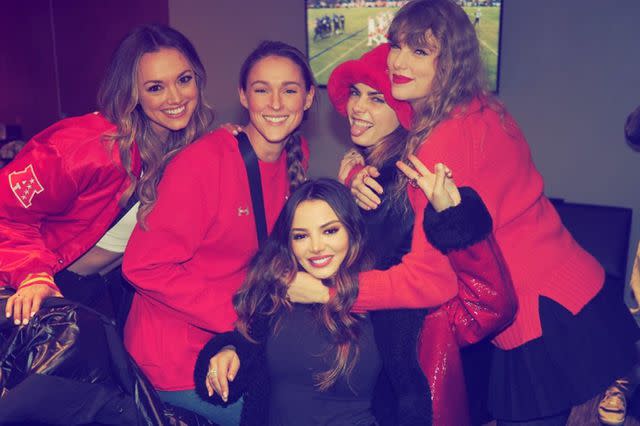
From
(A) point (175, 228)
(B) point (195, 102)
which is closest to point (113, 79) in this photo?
(B) point (195, 102)

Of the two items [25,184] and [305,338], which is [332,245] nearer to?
[305,338]

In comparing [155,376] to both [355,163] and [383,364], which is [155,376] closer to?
[383,364]

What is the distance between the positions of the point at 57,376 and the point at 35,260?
0.54 meters

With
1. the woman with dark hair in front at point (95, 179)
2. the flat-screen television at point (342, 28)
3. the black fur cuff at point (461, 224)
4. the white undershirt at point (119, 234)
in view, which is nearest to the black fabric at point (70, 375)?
the woman with dark hair in front at point (95, 179)

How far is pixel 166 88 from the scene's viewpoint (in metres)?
2.22

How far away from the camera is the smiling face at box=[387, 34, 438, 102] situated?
188 cm

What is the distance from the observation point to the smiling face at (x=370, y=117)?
2.14 m

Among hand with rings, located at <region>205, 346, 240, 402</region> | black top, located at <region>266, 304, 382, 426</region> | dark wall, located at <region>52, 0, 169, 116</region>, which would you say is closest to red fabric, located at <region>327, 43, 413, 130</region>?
black top, located at <region>266, 304, 382, 426</region>

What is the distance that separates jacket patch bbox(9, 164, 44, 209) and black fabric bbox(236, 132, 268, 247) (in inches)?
25.1

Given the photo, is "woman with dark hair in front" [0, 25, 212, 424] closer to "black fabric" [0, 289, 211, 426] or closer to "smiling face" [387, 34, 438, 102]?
"black fabric" [0, 289, 211, 426]

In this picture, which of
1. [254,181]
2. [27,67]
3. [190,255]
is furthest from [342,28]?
[27,67]

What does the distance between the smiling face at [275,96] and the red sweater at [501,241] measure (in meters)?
0.49

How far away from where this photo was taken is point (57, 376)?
5.32 ft

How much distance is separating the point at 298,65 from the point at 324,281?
68 centimetres
